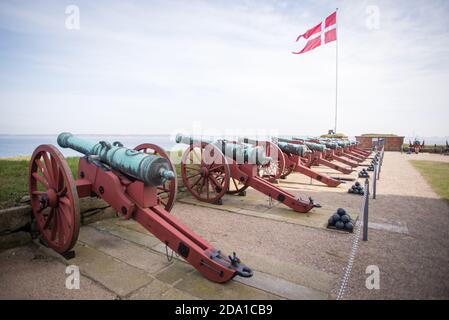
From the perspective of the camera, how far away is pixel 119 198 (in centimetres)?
365

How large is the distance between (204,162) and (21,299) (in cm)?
448

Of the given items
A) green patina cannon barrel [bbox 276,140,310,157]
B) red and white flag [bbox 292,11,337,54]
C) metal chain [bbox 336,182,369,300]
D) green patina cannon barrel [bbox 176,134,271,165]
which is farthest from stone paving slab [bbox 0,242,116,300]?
red and white flag [bbox 292,11,337,54]

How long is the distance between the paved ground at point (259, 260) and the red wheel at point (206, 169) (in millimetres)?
793

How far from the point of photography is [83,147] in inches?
171

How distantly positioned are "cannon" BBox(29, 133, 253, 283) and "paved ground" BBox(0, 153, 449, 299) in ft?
0.79

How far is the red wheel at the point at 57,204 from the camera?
3.27 m

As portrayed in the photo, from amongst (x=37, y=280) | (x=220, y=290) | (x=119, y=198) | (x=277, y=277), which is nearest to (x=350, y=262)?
(x=277, y=277)

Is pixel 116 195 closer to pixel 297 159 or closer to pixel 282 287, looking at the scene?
pixel 282 287

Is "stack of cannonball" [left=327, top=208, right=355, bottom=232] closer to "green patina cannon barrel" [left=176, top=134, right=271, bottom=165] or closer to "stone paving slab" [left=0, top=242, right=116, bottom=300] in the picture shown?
"green patina cannon barrel" [left=176, top=134, right=271, bottom=165]

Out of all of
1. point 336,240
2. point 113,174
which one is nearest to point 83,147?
point 113,174

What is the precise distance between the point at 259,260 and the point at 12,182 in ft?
14.4

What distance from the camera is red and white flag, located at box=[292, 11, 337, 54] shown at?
19059 mm

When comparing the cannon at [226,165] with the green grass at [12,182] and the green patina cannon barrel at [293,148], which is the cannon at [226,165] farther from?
the green patina cannon barrel at [293,148]

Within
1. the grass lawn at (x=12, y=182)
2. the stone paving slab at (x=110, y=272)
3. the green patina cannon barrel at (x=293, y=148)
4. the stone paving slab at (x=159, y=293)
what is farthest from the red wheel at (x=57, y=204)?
the green patina cannon barrel at (x=293, y=148)
